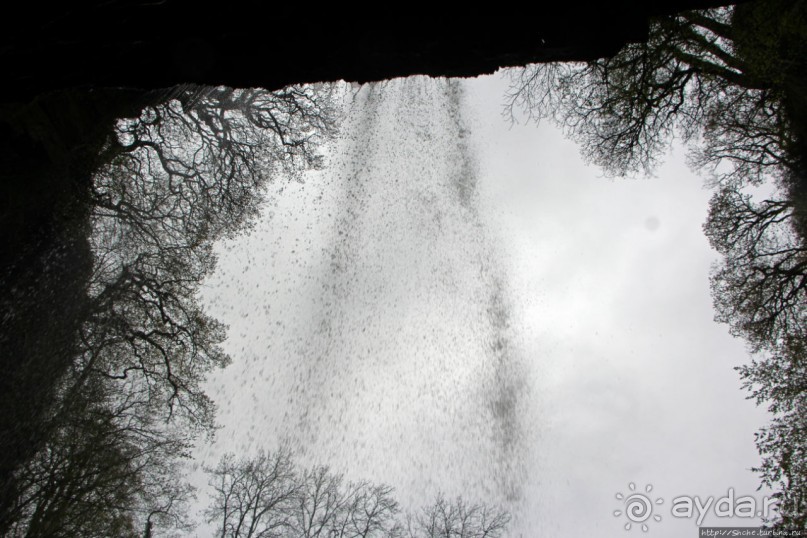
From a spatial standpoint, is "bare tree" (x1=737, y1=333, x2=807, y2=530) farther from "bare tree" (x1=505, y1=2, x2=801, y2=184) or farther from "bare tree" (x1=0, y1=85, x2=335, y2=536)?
"bare tree" (x1=0, y1=85, x2=335, y2=536)

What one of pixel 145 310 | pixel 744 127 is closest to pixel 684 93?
pixel 744 127

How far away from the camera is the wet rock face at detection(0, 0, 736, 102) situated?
144 inches

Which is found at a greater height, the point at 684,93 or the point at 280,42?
the point at 684,93

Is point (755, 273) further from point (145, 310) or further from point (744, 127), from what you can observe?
point (145, 310)

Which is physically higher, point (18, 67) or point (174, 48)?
point (174, 48)

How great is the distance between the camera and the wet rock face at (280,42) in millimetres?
3650

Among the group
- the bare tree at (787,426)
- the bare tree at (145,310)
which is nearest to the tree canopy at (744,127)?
the bare tree at (787,426)

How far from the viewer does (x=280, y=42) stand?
409 centimetres

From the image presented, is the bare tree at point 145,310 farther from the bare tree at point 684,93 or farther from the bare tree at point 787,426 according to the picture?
the bare tree at point 787,426

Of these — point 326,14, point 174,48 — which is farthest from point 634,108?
point 174,48

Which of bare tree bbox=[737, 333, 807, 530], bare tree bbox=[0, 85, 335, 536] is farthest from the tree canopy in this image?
bare tree bbox=[0, 85, 335, 536]

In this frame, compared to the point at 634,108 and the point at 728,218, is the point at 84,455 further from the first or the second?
the point at 728,218

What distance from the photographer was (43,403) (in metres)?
10.2

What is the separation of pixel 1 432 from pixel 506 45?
519 inches
